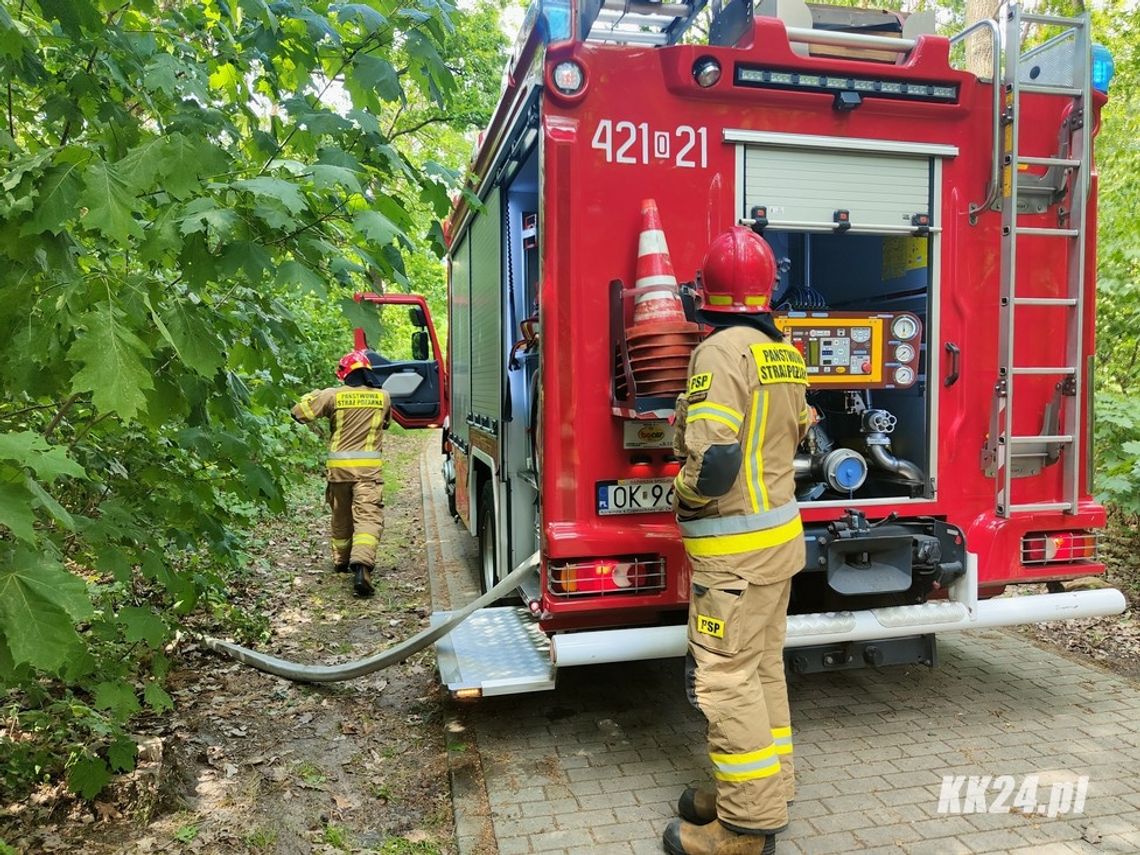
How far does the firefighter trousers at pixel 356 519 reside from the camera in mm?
6867

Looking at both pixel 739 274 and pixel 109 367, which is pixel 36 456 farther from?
pixel 739 274

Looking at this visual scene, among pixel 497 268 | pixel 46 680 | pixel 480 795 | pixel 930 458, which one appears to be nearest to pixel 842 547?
pixel 930 458

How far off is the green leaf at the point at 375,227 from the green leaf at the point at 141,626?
1780mm

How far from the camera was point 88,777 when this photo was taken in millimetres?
3113

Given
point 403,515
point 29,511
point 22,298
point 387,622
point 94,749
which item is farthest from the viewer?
point 403,515

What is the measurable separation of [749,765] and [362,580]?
175 inches

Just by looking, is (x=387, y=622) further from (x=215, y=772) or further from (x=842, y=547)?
(x=842, y=547)

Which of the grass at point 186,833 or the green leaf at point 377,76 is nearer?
the green leaf at point 377,76

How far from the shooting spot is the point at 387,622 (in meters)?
6.11

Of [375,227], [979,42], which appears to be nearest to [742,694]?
[375,227]

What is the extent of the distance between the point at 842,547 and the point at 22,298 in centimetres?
315

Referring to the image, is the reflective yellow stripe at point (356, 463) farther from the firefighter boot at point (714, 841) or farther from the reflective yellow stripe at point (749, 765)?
the reflective yellow stripe at point (749, 765)

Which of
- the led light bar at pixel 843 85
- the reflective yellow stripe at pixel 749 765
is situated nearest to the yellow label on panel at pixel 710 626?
the reflective yellow stripe at pixel 749 765

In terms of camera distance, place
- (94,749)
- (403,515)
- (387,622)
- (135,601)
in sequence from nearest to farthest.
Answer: (94,749) → (135,601) → (387,622) → (403,515)
